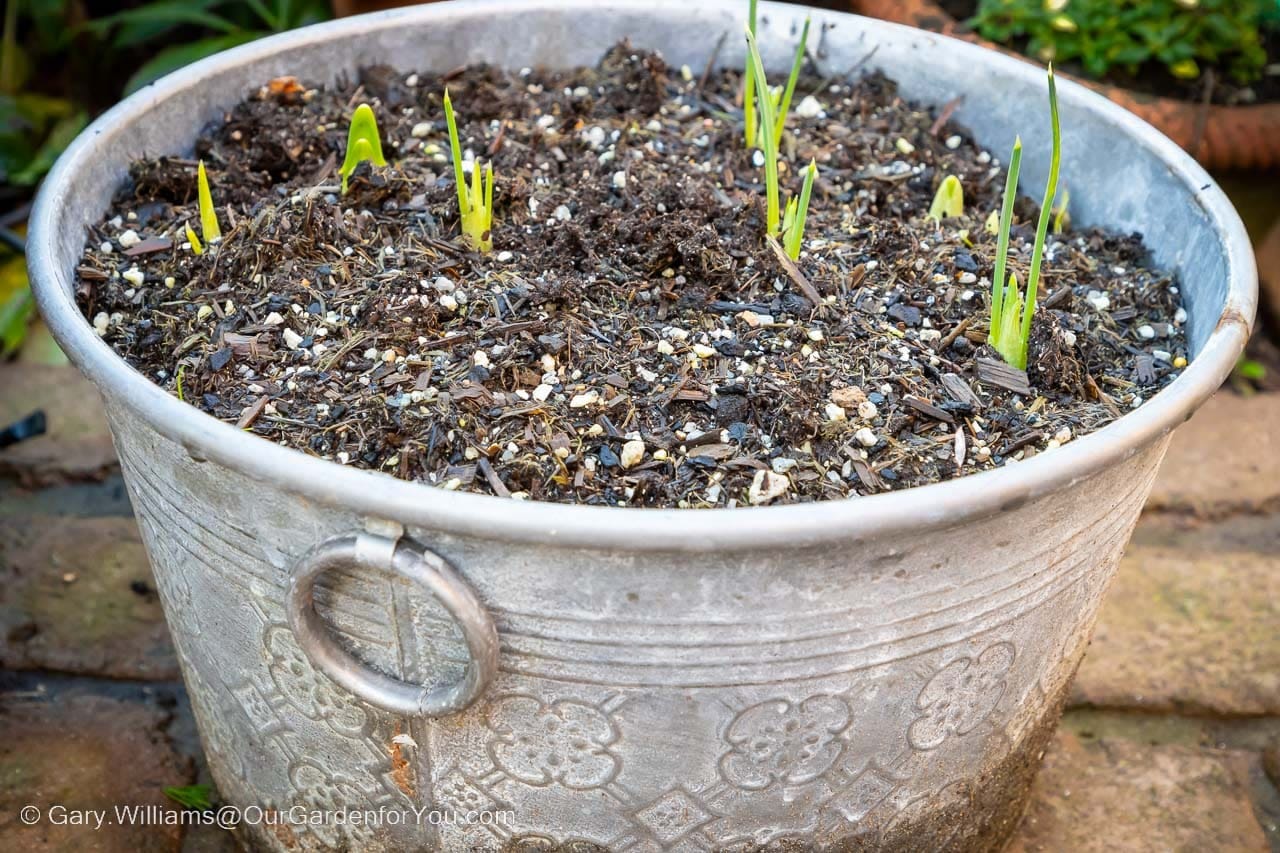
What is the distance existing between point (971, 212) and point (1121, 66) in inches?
49.4

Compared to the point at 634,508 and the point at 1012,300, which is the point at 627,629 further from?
the point at 1012,300

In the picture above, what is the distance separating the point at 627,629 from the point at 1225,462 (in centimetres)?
164

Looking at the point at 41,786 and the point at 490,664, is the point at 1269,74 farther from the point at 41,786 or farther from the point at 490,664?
the point at 41,786

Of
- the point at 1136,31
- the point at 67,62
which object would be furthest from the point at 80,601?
the point at 1136,31

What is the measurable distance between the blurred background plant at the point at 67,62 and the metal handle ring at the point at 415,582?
159cm

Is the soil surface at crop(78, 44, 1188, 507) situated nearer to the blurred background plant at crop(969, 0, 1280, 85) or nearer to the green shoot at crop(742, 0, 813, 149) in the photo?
the green shoot at crop(742, 0, 813, 149)

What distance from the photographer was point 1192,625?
76.3 inches

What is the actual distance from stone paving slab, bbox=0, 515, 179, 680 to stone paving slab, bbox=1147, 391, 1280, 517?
171cm

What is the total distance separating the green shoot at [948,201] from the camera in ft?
4.94

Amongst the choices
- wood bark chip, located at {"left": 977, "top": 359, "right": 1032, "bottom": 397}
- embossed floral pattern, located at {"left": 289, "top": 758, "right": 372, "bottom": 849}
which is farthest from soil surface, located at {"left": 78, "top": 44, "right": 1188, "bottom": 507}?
embossed floral pattern, located at {"left": 289, "top": 758, "right": 372, "bottom": 849}

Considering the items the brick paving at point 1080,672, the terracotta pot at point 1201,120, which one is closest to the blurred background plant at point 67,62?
the brick paving at point 1080,672

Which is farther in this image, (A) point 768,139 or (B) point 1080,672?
(B) point 1080,672

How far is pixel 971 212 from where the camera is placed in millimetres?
1575

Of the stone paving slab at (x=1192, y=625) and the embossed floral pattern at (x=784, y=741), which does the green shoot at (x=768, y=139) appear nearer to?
the embossed floral pattern at (x=784, y=741)
